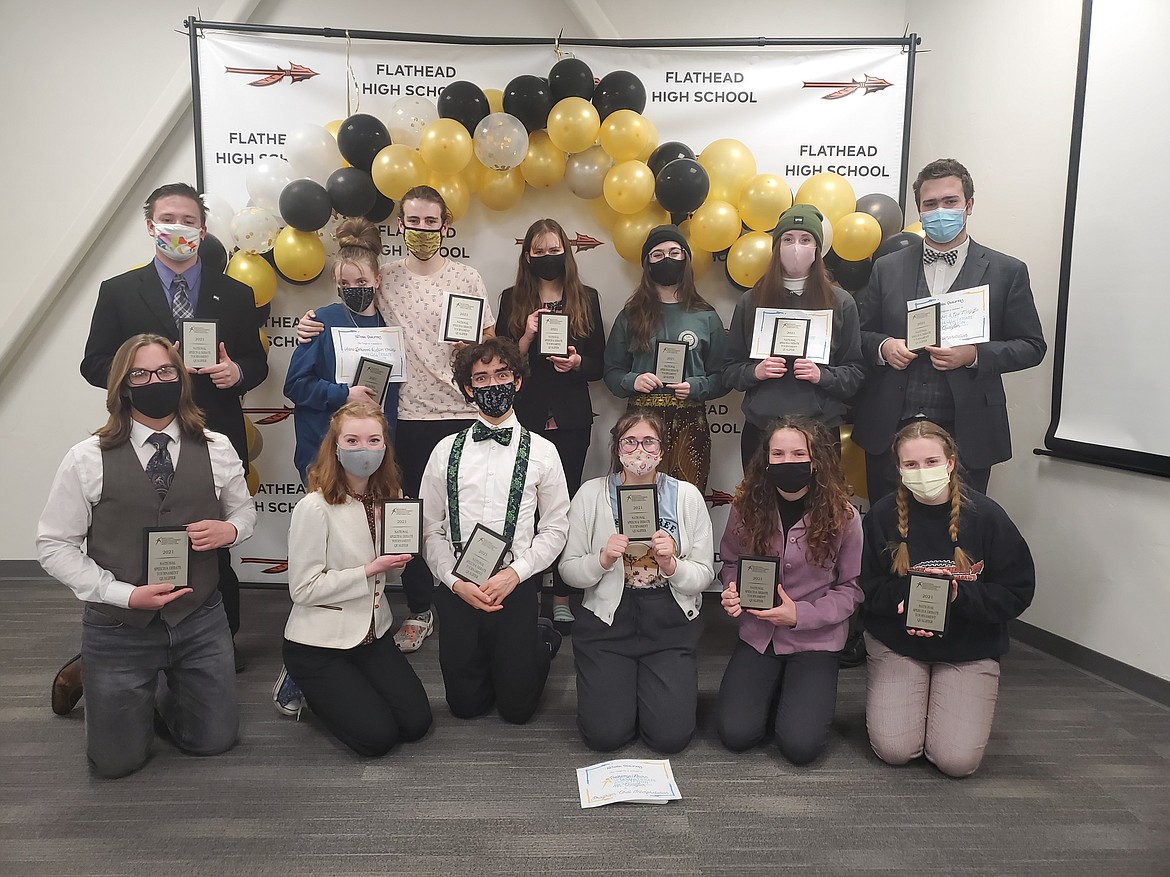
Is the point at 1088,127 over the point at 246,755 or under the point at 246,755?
over

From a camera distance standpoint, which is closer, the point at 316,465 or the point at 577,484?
the point at 316,465

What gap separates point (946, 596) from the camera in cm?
250

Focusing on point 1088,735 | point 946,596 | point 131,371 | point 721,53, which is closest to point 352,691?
point 131,371

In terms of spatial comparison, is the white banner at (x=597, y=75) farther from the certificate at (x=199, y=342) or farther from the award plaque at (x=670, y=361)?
the certificate at (x=199, y=342)

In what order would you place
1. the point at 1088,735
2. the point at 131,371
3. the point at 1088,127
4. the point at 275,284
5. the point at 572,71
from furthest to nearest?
the point at 275,284 < the point at 572,71 < the point at 1088,127 < the point at 1088,735 < the point at 131,371

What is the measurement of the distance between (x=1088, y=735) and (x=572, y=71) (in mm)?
3627

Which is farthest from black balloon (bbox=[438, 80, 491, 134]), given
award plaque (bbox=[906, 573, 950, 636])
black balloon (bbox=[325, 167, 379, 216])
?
award plaque (bbox=[906, 573, 950, 636])

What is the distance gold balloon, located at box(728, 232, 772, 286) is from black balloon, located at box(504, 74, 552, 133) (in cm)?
115

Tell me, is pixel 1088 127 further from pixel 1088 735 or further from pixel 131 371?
pixel 131 371

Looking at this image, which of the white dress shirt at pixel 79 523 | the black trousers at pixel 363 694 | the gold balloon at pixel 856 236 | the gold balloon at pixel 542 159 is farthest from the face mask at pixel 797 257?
the white dress shirt at pixel 79 523

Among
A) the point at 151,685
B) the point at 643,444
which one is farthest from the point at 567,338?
the point at 151,685

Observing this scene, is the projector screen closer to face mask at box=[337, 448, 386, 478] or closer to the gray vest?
face mask at box=[337, 448, 386, 478]

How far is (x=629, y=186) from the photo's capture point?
3.67 meters

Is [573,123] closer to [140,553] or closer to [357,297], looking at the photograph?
[357,297]
